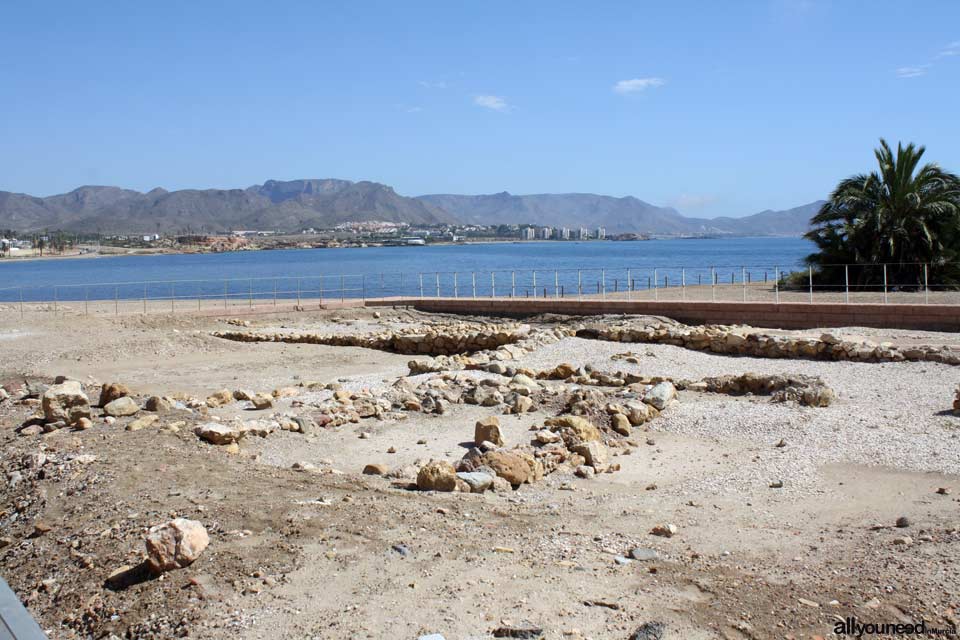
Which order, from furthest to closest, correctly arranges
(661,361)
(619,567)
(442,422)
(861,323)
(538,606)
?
(861,323), (661,361), (442,422), (619,567), (538,606)

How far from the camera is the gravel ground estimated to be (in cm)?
928

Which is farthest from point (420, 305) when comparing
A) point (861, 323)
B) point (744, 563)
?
point (744, 563)

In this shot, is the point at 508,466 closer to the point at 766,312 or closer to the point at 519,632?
the point at 519,632

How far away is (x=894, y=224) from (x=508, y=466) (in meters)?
26.5

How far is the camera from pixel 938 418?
435 inches

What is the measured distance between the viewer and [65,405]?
37.4 feet

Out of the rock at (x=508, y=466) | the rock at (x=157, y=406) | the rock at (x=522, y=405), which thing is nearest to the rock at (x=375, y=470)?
the rock at (x=508, y=466)

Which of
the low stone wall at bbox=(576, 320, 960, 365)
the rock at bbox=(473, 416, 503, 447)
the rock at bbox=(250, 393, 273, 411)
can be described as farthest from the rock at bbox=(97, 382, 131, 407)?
the low stone wall at bbox=(576, 320, 960, 365)

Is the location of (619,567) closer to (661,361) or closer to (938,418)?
(938,418)

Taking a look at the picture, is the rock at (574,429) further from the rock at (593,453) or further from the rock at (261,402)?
the rock at (261,402)

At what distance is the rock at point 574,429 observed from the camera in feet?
33.3

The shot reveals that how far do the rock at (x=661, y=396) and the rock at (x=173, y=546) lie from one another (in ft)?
25.4

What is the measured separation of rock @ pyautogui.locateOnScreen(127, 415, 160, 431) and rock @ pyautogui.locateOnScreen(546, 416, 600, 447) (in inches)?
206

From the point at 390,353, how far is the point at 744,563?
18.2 meters
